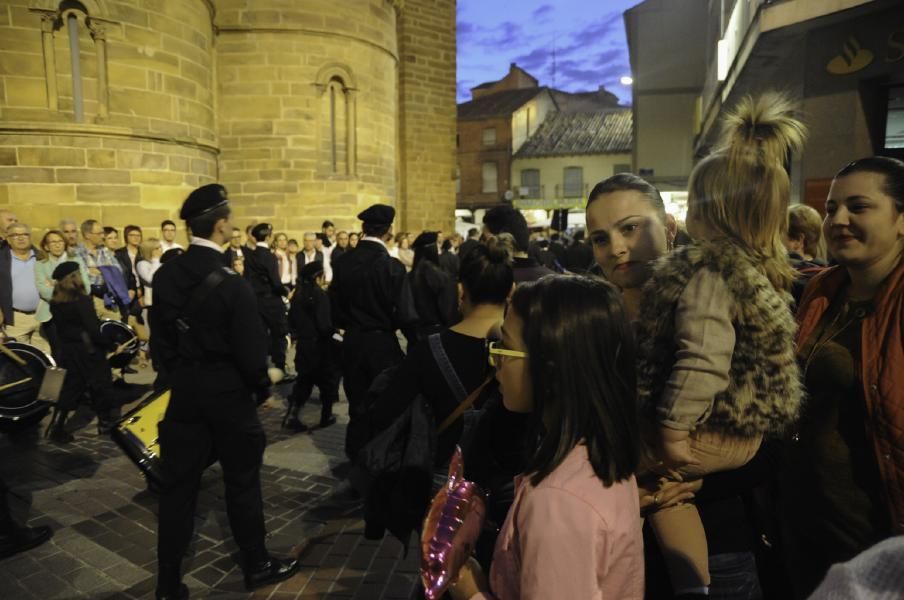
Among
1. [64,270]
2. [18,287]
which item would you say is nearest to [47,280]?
[18,287]

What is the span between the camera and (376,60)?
52.0 ft

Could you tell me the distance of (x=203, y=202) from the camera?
343cm

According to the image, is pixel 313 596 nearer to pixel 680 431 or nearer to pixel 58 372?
pixel 680 431

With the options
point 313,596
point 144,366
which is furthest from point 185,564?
point 144,366

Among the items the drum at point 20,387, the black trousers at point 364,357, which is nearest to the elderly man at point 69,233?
the drum at point 20,387

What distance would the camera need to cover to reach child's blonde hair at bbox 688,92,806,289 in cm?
193

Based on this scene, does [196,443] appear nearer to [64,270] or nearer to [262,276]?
[64,270]

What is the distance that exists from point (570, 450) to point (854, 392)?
45.4 inches

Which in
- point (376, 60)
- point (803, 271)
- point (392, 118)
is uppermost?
point (376, 60)

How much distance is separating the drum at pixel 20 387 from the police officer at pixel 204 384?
2808 mm

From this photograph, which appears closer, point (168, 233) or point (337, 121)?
point (168, 233)

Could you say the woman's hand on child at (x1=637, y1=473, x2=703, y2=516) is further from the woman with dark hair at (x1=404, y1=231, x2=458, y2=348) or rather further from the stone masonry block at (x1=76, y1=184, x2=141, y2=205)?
the stone masonry block at (x1=76, y1=184, x2=141, y2=205)

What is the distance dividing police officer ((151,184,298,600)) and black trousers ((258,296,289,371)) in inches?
190

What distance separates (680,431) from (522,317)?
607mm
